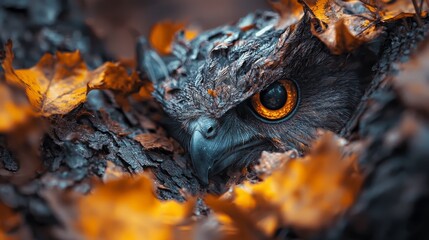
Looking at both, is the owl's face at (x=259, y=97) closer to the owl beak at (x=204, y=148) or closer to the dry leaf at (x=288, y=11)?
the owl beak at (x=204, y=148)

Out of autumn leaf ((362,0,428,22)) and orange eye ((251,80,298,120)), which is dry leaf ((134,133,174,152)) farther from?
autumn leaf ((362,0,428,22))

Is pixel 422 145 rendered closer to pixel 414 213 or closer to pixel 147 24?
pixel 414 213

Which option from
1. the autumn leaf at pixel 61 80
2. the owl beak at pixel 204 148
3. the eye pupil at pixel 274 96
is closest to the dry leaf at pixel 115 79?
the autumn leaf at pixel 61 80

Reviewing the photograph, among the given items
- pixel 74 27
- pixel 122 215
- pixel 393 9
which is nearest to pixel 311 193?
pixel 122 215

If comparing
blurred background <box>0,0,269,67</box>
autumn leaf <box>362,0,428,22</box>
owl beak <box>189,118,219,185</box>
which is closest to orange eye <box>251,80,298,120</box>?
owl beak <box>189,118,219,185</box>

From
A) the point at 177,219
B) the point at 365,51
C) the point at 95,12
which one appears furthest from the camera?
the point at 95,12

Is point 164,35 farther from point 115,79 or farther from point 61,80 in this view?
point 61,80

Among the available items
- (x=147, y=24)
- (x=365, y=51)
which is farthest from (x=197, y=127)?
(x=147, y=24)
